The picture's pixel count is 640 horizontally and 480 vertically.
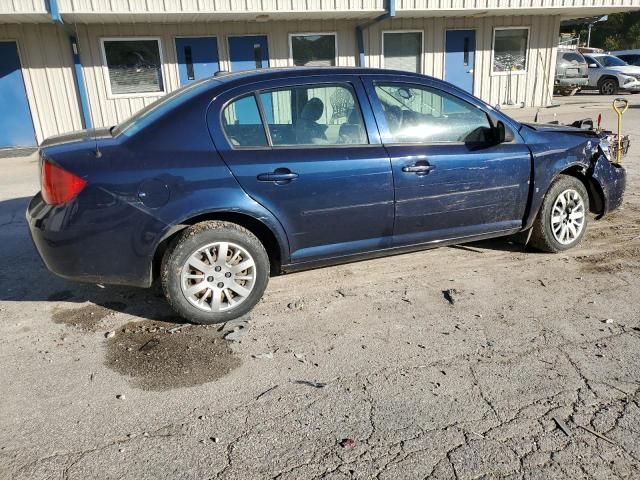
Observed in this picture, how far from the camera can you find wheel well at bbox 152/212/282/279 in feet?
12.0

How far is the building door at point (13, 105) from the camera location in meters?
12.0

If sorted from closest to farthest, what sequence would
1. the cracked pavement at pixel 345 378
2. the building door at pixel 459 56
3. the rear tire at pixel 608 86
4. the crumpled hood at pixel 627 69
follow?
1. the cracked pavement at pixel 345 378
2. the building door at pixel 459 56
3. the crumpled hood at pixel 627 69
4. the rear tire at pixel 608 86

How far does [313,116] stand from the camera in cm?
397

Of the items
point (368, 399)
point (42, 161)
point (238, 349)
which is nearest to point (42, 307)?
point (42, 161)

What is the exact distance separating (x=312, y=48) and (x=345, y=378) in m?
12.4

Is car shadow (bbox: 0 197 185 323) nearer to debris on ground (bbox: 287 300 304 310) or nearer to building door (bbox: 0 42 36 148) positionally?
debris on ground (bbox: 287 300 304 310)

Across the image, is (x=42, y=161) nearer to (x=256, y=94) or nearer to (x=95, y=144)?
(x=95, y=144)

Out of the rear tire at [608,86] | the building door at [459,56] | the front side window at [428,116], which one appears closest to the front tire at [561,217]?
the front side window at [428,116]

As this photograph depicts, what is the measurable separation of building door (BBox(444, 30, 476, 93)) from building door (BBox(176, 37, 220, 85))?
21.4 feet

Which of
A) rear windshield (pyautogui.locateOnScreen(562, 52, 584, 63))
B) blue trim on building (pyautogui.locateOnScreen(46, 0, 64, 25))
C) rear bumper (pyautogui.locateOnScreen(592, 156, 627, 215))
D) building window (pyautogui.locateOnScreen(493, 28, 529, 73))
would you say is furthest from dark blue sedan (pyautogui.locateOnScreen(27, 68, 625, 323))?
rear windshield (pyautogui.locateOnScreen(562, 52, 584, 63))

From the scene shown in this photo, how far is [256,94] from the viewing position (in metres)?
3.77

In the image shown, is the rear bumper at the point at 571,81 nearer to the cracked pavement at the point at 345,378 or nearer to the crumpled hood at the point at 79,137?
the cracked pavement at the point at 345,378

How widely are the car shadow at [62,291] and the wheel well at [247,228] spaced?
0.38 metres

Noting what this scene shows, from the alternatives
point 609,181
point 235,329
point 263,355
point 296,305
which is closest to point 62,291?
point 235,329
